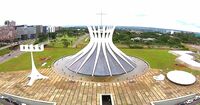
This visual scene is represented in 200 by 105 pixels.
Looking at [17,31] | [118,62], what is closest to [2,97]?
[118,62]

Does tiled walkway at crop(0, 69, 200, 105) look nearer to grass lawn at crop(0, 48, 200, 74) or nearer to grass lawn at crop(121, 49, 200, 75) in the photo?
grass lawn at crop(0, 48, 200, 74)

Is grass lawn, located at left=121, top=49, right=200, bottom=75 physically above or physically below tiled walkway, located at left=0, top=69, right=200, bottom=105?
above

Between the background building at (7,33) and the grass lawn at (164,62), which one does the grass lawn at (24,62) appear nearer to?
the grass lawn at (164,62)

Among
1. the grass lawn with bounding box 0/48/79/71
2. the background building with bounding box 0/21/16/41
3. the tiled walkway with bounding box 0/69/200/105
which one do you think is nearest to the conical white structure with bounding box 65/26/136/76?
the tiled walkway with bounding box 0/69/200/105

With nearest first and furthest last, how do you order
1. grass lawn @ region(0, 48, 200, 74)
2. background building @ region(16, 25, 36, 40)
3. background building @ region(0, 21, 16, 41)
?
1. grass lawn @ region(0, 48, 200, 74)
2. background building @ region(0, 21, 16, 41)
3. background building @ region(16, 25, 36, 40)

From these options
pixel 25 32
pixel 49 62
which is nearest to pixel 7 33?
pixel 25 32

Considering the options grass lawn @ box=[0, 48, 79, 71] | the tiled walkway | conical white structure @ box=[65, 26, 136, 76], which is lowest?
the tiled walkway
